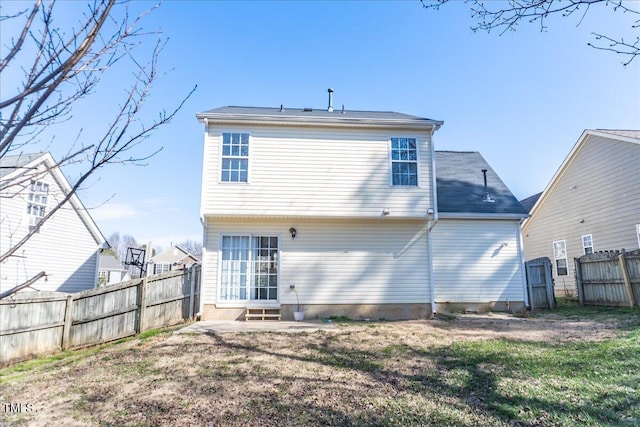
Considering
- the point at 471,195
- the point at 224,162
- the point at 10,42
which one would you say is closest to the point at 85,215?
the point at 224,162

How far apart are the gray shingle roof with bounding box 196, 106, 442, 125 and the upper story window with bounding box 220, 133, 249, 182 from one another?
25.5 inches

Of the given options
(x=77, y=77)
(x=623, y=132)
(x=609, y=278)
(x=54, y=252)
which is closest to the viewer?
(x=77, y=77)

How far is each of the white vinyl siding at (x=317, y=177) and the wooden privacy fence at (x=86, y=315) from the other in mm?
2517

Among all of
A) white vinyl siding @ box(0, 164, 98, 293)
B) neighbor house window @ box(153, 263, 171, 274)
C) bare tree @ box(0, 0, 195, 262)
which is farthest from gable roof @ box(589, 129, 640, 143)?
neighbor house window @ box(153, 263, 171, 274)

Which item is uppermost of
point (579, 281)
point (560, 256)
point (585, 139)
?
point (585, 139)

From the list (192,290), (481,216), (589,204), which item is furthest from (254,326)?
(589,204)

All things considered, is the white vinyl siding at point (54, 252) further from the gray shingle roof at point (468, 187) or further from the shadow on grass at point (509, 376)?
the gray shingle roof at point (468, 187)

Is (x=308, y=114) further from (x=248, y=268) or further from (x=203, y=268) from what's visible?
(x=203, y=268)

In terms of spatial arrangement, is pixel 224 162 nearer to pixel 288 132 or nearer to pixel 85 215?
pixel 288 132

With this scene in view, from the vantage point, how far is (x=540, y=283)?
12086 millimetres

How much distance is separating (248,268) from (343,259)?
2711mm

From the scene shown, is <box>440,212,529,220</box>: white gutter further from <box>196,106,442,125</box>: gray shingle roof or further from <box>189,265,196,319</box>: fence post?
<box>189,265,196,319</box>: fence post

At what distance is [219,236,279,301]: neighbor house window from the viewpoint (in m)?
9.93

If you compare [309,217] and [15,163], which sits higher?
[15,163]
